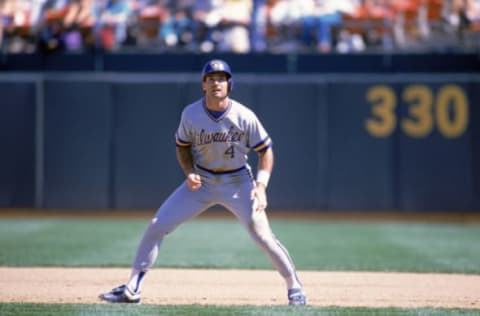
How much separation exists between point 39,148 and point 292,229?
4940mm

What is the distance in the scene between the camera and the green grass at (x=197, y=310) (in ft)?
18.5

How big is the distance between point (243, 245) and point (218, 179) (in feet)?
17.6

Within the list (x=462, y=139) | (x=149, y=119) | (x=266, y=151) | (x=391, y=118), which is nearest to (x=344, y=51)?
(x=391, y=118)

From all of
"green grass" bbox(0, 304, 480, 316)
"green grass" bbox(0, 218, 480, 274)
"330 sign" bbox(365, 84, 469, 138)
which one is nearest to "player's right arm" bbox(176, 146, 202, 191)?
"green grass" bbox(0, 304, 480, 316)

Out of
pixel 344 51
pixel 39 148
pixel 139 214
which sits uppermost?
pixel 344 51

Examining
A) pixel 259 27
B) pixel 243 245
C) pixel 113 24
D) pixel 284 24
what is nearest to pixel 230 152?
pixel 243 245

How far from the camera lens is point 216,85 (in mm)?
5973

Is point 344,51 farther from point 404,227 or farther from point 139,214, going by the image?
point 139,214

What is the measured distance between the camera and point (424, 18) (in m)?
16.0

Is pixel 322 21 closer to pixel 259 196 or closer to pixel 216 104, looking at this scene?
pixel 216 104

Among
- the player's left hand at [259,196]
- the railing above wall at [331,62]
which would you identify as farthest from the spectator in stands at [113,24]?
the player's left hand at [259,196]

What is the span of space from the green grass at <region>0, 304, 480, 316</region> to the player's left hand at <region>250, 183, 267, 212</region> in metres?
0.72

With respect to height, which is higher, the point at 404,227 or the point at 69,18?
the point at 69,18

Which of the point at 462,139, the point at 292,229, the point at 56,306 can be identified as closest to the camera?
the point at 56,306
